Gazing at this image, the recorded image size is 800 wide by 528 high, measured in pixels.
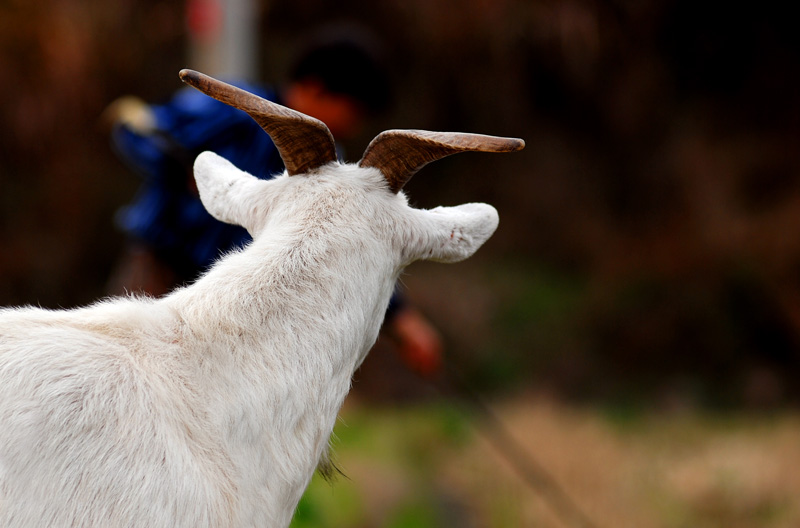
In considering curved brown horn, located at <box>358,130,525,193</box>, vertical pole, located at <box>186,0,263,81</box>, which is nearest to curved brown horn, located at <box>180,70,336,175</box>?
curved brown horn, located at <box>358,130,525,193</box>

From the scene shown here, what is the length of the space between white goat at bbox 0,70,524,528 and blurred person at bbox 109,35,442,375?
129 centimetres

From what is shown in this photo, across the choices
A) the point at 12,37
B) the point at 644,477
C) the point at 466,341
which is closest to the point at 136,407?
the point at 644,477

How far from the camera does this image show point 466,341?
29.7ft

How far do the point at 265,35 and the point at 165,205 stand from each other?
5786 millimetres

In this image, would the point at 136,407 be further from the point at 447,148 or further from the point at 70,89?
the point at 70,89

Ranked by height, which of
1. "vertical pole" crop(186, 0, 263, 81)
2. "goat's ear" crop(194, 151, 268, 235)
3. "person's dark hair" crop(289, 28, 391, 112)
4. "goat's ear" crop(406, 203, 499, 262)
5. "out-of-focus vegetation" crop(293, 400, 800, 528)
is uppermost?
"goat's ear" crop(406, 203, 499, 262)

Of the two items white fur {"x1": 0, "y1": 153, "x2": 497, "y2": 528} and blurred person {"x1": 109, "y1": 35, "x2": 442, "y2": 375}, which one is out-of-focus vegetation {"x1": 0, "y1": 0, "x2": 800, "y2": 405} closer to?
blurred person {"x1": 109, "y1": 35, "x2": 442, "y2": 375}

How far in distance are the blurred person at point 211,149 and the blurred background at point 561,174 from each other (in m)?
4.50

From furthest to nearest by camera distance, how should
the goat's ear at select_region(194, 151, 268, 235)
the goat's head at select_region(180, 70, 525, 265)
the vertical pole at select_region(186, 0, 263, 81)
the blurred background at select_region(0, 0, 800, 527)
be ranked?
1. the blurred background at select_region(0, 0, 800, 527)
2. the vertical pole at select_region(186, 0, 263, 81)
3. the goat's ear at select_region(194, 151, 268, 235)
4. the goat's head at select_region(180, 70, 525, 265)

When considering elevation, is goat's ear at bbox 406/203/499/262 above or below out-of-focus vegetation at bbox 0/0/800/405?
above

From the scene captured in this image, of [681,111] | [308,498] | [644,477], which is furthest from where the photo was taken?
[681,111]

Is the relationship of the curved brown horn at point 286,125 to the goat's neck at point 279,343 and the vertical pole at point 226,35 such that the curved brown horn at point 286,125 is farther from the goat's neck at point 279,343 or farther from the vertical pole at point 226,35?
the vertical pole at point 226,35

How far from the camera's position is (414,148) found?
206 centimetres

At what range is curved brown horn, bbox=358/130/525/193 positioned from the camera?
197cm
